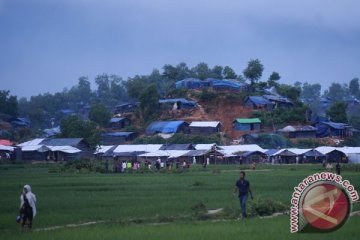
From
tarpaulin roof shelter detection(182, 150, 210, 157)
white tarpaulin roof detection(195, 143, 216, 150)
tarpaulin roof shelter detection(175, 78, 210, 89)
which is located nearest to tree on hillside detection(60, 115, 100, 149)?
tarpaulin roof shelter detection(182, 150, 210, 157)

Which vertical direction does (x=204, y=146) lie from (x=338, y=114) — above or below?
below

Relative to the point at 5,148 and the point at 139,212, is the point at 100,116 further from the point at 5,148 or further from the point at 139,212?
the point at 139,212

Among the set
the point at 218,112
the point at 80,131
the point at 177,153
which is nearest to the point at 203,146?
the point at 177,153

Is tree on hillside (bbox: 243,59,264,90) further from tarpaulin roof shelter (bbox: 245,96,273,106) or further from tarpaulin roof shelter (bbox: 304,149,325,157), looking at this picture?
tarpaulin roof shelter (bbox: 304,149,325,157)

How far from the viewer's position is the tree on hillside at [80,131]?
84.8 meters

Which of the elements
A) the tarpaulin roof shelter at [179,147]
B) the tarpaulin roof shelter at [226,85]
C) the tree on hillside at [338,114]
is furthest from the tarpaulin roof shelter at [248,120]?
the tree on hillside at [338,114]

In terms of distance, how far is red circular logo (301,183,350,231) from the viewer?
532 inches

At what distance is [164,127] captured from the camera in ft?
324

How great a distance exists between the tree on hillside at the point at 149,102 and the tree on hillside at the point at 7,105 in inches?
1356

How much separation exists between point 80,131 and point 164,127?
16562 millimetres

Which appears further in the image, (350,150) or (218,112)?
(218,112)

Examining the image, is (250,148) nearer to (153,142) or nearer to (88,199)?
(153,142)

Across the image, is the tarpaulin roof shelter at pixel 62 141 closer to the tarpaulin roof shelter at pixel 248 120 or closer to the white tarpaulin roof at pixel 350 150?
the tarpaulin roof shelter at pixel 248 120

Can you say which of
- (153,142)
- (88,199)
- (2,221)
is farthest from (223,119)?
(2,221)
